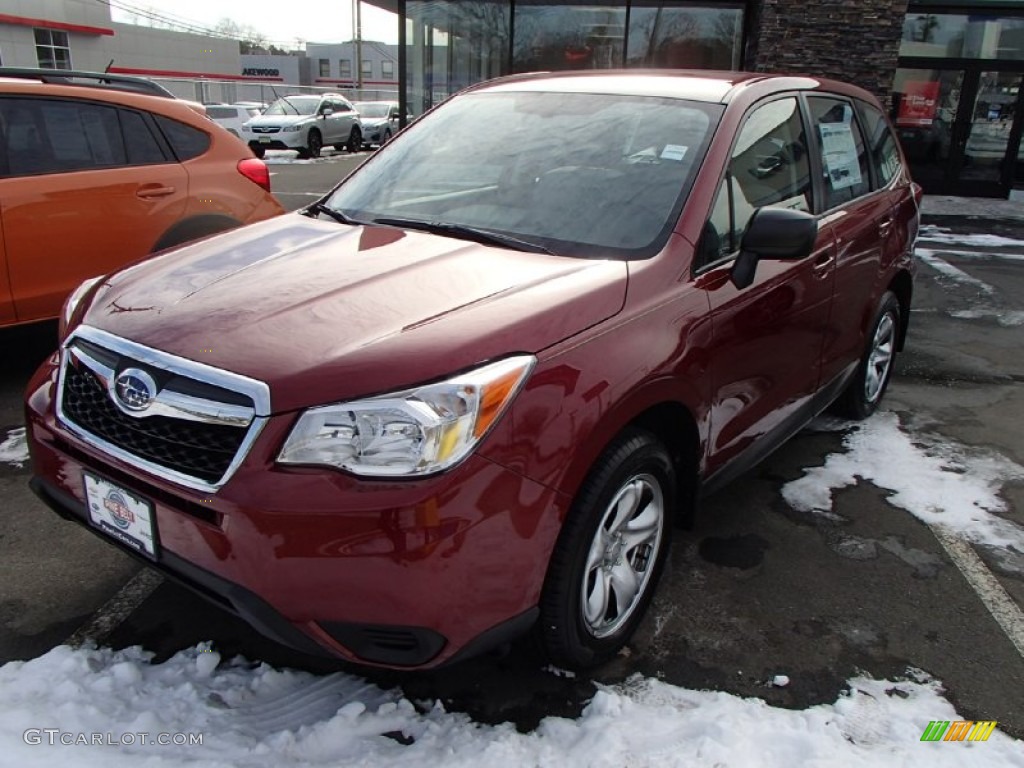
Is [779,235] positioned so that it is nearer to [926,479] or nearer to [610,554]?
[610,554]

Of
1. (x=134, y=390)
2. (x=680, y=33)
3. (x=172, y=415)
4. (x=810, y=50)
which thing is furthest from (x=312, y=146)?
(x=172, y=415)

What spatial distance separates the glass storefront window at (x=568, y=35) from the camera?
44.6 ft

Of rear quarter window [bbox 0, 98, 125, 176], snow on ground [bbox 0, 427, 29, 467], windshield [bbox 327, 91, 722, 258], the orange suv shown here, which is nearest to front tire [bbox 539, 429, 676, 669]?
windshield [bbox 327, 91, 722, 258]

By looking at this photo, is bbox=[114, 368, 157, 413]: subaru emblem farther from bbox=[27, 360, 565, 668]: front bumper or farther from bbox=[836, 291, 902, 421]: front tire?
bbox=[836, 291, 902, 421]: front tire

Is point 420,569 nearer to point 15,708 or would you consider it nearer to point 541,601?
point 541,601

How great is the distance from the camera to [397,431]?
74.9 inches

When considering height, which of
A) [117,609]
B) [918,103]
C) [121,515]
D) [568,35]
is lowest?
[117,609]

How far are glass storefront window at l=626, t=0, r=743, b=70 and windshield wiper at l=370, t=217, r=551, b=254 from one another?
38.3ft

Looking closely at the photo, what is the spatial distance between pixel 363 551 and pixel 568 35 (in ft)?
44.0

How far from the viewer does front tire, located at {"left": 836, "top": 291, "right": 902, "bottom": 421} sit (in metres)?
4.43

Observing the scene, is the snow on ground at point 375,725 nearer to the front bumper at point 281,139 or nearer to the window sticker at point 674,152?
the window sticker at point 674,152

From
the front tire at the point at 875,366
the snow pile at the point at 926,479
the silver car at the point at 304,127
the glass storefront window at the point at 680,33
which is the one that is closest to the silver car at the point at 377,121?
the silver car at the point at 304,127

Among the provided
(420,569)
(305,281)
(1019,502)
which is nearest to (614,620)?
(420,569)

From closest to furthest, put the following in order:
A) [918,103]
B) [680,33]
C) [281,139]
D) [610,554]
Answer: [610,554]
[680,33]
[918,103]
[281,139]
